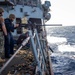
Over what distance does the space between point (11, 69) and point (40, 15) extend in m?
21.1

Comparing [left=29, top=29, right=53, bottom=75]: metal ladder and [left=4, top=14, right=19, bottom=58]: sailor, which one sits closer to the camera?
[left=29, top=29, right=53, bottom=75]: metal ladder

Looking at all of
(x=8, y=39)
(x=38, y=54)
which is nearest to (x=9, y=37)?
(x=8, y=39)

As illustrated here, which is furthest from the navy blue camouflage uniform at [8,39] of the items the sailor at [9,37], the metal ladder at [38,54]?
the metal ladder at [38,54]

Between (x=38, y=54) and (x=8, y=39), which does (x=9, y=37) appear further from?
(x=38, y=54)

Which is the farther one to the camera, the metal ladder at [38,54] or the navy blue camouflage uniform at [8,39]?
the navy blue camouflage uniform at [8,39]

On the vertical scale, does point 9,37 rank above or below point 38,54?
above

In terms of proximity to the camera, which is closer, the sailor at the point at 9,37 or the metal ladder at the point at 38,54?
the metal ladder at the point at 38,54

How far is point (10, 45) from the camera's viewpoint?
373 inches

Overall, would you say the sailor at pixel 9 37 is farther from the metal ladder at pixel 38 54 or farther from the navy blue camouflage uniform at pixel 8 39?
the metal ladder at pixel 38 54

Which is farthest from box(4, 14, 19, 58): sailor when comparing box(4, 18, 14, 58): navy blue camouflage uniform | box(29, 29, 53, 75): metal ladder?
box(29, 29, 53, 75): metal ladder

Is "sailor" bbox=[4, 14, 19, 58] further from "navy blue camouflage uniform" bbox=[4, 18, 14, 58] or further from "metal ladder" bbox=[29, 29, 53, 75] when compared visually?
"metal ladder" bbox=[29, 29, 53, 75]

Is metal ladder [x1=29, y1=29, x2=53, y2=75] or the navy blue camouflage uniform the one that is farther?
the navy blue camouflage uniform

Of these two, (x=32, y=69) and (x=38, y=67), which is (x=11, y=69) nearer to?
(x=32, y=69)

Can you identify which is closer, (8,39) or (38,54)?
(38,54)
